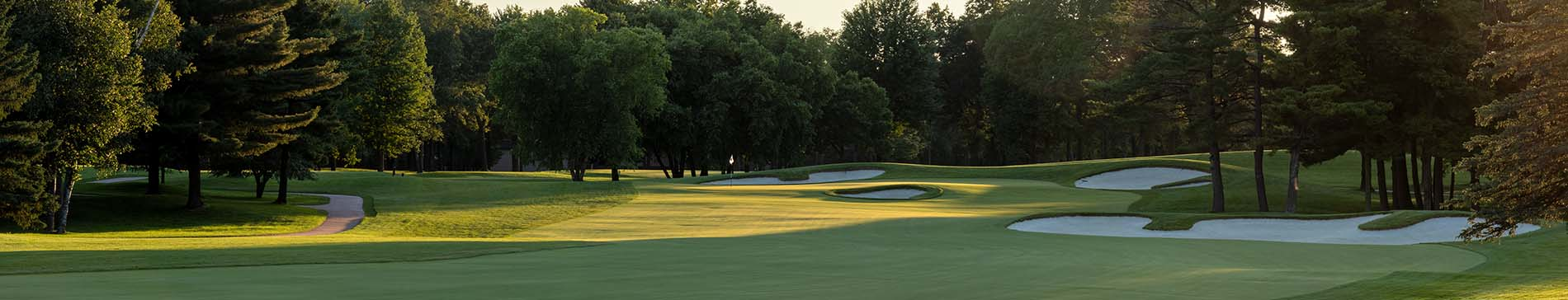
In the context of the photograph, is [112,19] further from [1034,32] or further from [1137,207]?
[1034,32]

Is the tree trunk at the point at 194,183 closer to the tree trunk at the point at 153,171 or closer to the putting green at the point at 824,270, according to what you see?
the tree trunk at the point at 153,171

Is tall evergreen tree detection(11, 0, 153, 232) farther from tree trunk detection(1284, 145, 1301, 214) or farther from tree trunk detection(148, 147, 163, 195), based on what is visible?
tree trunk detection(1284, 145, 1301, 214)

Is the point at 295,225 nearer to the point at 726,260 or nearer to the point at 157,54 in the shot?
the point at 157,54

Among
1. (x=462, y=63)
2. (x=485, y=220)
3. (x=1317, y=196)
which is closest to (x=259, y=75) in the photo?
(x=485, y=220)

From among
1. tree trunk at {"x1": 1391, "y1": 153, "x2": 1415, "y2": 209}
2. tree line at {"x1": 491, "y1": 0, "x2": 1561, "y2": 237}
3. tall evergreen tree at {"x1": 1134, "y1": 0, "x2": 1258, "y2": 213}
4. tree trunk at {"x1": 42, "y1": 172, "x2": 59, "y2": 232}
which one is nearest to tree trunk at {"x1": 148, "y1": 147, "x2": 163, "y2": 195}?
tree trunk at {"x1": 42, "y1": 172, "x2": 59, "y2": 232}

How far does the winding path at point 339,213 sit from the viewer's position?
3422 cm

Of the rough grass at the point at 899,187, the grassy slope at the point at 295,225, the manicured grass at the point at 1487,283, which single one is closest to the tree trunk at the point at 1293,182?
the rough grass at the point at 899,187

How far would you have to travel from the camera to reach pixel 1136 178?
58.5 metres

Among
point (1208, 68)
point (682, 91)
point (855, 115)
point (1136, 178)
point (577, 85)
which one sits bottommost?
point (1136, 178)

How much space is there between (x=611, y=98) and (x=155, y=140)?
25555mm

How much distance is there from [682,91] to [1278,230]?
4990 centimetres

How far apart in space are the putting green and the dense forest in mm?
3185

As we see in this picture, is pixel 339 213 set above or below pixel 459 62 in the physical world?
below

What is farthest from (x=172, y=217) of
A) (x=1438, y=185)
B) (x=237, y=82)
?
(x=1438, y=185)
